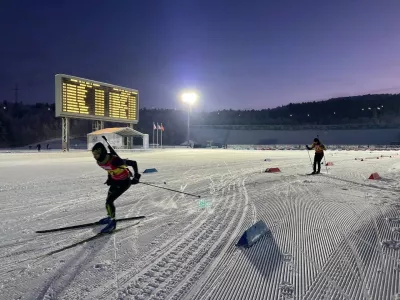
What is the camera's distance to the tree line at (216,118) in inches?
3994

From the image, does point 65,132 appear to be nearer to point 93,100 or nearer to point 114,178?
point 93,100

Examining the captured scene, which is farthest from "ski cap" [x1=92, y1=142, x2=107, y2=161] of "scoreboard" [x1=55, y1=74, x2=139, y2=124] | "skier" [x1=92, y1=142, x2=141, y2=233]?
"scoreboard" [x1=55, y1=74, x2=139, y2=124]

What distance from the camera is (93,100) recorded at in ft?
144

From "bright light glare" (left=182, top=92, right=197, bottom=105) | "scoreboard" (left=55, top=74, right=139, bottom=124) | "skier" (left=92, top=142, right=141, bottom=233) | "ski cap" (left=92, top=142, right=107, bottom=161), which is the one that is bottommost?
"skier" (left=92, top=142, right=141, bottom=233)

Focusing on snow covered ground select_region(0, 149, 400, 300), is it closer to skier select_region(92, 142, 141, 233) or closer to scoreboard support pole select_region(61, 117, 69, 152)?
skier select_region(92, 142, 141, 233)

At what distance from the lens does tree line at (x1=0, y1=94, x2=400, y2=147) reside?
333 feet

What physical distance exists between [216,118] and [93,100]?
105403 millimetres

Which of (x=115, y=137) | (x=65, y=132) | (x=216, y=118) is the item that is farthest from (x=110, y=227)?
(x=216, y=118)

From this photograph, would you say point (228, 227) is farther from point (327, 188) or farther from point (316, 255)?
point (327, 188)

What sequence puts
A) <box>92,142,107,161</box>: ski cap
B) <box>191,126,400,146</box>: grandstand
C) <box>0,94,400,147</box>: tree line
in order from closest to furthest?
<box>92,142,107,161</box>: ski cap, <box>191,126,400,146</box>: grandstand, <box>0,94,400,147</box>: tree line

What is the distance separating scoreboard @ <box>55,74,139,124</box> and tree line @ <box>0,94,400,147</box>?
47318mm

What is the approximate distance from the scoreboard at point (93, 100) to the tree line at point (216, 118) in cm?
4732

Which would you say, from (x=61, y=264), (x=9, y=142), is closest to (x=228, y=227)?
(x=61, y=264)

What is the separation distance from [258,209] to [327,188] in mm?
4081
